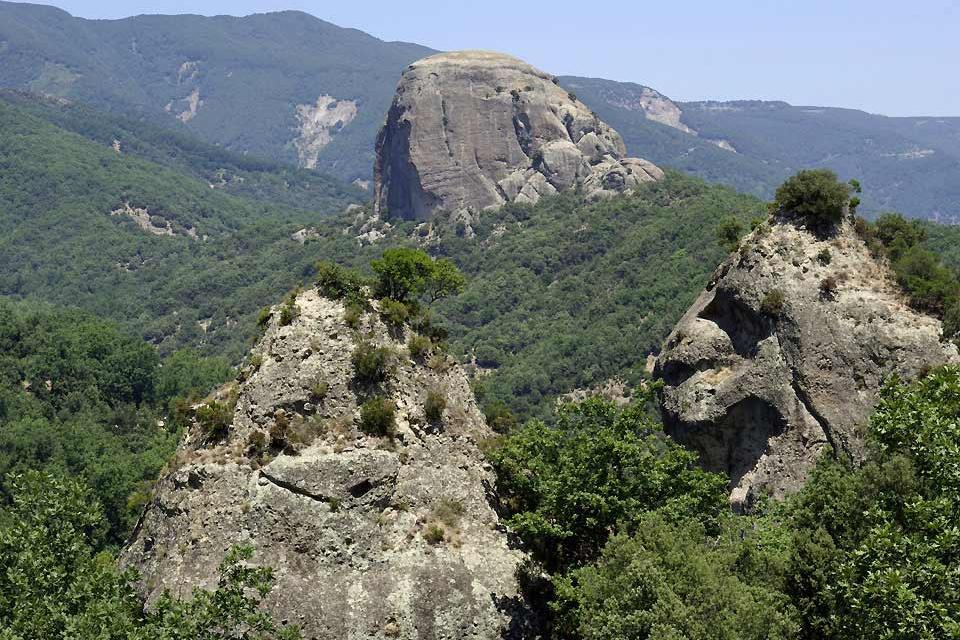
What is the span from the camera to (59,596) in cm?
3020

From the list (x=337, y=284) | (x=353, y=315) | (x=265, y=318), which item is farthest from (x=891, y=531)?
(x=265, y=318)

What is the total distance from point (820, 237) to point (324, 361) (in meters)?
24.1

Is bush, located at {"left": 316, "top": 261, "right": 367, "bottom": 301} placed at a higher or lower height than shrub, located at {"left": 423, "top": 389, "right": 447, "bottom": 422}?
higher

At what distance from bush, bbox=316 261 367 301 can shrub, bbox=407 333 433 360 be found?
2502 mm

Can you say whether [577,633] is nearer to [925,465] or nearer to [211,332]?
[925,465]

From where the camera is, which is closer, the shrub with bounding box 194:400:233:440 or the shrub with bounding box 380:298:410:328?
the shrub with bounding box 194:400:233:440

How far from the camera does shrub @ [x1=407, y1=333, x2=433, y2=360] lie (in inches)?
1485

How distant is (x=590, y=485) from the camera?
35.1 m

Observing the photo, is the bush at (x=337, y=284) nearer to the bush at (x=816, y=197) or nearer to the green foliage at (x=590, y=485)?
the green foliage at (x=590, y=485)

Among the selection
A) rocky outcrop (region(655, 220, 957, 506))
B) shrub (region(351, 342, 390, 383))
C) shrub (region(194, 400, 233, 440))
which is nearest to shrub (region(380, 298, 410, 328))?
shrub (region(351, 342, 390, 383))

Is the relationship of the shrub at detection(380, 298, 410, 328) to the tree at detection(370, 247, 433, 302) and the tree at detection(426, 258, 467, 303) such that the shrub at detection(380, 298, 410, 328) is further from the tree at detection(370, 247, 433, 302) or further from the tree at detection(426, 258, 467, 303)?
the tree at detection(426, 258, 467, 303)

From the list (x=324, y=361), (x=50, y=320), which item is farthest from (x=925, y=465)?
(x=50, y=320)

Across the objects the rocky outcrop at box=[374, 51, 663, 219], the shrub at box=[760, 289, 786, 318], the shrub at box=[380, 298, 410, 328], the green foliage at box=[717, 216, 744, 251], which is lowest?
the rocky outcrop at box=[374, 51, 663, 219]

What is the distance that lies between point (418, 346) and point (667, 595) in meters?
13.6
